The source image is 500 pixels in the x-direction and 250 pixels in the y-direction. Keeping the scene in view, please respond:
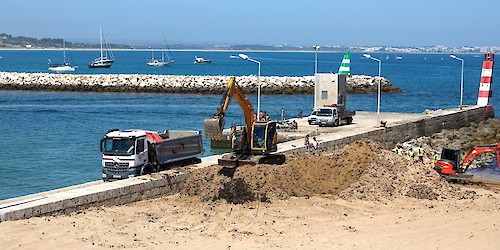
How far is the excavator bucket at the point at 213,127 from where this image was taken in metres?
21.8

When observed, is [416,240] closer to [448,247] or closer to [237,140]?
[448,247]

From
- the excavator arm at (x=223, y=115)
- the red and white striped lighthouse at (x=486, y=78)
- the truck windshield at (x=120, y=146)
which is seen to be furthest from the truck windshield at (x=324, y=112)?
the truck windshield at (x=120, y=146)

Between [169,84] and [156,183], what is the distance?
69.3 meters

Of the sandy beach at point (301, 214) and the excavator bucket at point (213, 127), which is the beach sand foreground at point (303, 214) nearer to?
the sandy beach at point (301, 214)

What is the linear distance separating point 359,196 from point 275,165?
298cm

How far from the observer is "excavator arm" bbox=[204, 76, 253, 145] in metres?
21.8

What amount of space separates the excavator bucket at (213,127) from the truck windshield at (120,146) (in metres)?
3.31

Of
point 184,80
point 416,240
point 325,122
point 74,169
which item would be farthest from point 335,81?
point 184,80

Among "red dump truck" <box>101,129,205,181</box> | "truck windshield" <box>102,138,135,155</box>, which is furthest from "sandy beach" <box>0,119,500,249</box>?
"truck windshield" <box>102,138,135,155</box>

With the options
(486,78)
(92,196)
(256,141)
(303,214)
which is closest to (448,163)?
(256,141)

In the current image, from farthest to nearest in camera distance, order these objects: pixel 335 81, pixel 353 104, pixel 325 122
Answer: pixel 353 104
pixel 335 81
pixel 325 122

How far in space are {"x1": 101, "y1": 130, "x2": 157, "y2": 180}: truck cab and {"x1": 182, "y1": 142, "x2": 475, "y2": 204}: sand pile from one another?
1.78 m

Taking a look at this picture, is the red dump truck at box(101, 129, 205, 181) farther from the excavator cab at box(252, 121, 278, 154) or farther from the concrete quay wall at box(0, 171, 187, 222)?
the excavator cab at box(252, 121, 278, 154)

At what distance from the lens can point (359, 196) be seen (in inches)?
920
